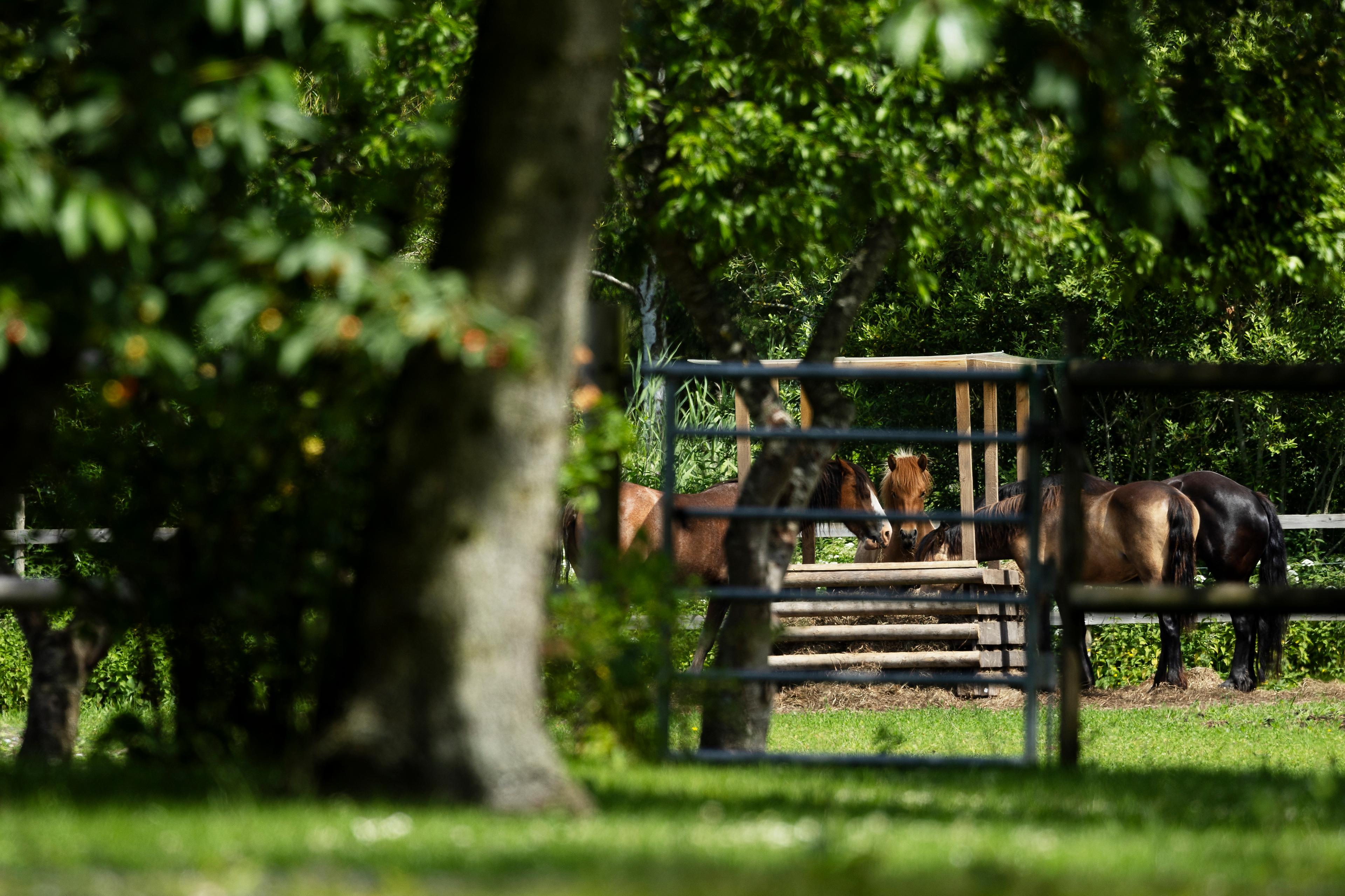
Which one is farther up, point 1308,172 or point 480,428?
point 1308,172

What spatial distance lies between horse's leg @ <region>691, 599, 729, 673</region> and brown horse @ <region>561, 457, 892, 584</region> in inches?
6.9

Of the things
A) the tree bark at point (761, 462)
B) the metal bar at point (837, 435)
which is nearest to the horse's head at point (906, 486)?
the tree bark at point (761, 462)

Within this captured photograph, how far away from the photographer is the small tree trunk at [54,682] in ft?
24.1

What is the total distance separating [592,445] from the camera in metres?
5.50

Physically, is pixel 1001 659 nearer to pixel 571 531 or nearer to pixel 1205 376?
pixel 571 531

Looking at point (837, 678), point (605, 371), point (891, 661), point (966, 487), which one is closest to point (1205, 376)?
point (837, 678)

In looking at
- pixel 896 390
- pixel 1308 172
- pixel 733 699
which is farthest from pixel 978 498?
pixel 733 699

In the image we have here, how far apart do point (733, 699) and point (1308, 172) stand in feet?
16.7

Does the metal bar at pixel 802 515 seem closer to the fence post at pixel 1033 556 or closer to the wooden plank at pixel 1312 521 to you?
the fence post at pixel 1033 556

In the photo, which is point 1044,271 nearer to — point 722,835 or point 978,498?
point 722,835

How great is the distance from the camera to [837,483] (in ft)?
49.0

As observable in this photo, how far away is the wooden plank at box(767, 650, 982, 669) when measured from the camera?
14.1 metres

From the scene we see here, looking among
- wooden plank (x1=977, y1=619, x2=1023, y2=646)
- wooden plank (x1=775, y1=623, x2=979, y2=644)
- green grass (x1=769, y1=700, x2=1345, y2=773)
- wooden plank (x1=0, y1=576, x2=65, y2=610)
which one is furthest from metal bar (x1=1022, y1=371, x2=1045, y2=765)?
wooden plank (x1=977, y1=619, x2=1023, y2=646)

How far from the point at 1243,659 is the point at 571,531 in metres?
7.15
